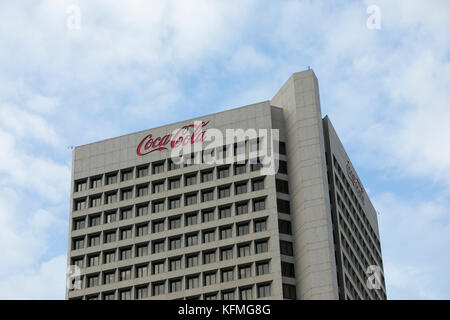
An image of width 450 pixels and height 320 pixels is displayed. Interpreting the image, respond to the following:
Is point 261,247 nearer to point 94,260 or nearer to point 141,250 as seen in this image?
point 141,250

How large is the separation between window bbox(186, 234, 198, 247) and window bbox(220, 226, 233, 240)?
4447 mm

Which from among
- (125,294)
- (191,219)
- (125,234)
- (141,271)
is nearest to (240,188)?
(191,219)

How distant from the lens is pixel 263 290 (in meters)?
128

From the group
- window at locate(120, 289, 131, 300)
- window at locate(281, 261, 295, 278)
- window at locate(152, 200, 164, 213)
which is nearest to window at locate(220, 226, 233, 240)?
window at locate(281, 261, 295, 278)

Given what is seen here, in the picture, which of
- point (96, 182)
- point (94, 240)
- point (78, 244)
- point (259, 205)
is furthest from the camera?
point (96, 182)

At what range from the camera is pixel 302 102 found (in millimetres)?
142625

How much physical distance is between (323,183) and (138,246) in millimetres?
32293

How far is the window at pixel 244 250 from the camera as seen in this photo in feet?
436

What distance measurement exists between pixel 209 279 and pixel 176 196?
16.7m

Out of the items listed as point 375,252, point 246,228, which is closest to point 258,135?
point 246,228

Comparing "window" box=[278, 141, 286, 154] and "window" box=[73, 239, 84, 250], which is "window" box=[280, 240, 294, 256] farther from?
"window" box=[73, 239, 84, 250]

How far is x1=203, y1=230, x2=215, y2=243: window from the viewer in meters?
136
